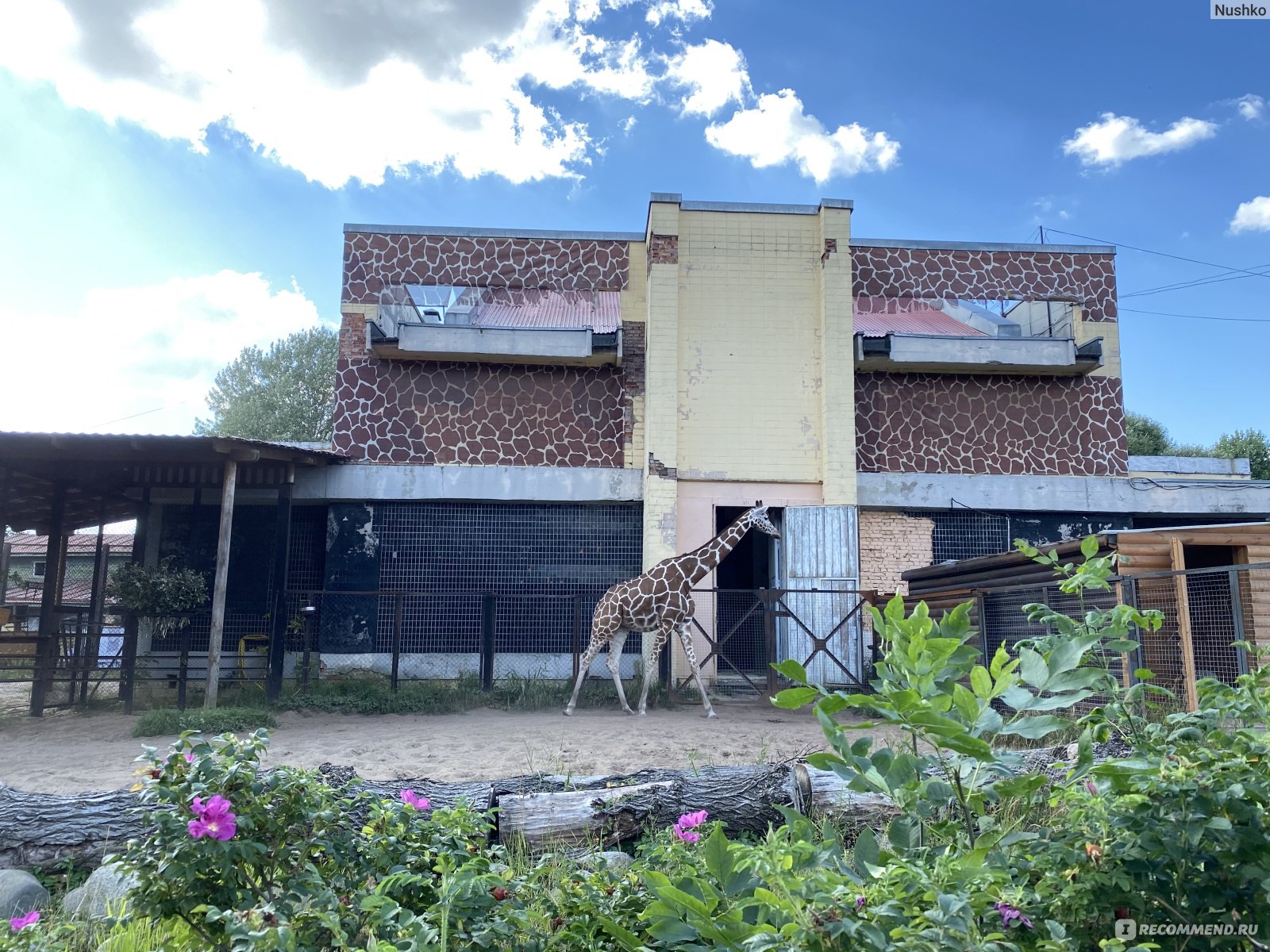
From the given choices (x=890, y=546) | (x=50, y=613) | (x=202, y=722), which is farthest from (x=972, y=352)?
(x=50, y=613)

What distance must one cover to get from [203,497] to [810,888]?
1415 cm

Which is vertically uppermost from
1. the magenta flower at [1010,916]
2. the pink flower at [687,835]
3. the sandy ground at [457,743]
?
the magenta flower at [1010,916]

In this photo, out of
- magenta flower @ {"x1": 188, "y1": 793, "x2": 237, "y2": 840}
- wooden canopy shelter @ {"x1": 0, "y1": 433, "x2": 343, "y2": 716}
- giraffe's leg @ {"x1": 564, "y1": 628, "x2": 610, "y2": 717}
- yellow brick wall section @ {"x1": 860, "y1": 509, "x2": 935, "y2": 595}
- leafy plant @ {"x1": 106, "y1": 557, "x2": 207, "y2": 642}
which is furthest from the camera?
yellow brick wall section @ {"x1": 860, "y1": 509, "x2": 935, "y2": 595}

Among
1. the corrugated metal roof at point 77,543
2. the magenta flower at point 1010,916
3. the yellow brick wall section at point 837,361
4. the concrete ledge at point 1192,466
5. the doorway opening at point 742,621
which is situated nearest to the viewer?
the magenta flower at point 1010,916

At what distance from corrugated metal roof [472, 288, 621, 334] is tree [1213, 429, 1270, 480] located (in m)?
23.9

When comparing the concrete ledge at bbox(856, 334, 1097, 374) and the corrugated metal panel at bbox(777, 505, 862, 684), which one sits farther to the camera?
the concrete ledge at bbox(856, 334, 1097, 374)

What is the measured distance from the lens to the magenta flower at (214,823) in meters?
2.42

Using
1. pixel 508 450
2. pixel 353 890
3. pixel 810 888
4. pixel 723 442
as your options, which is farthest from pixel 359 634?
pixel 810 888

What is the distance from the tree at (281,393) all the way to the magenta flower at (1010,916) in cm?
2861

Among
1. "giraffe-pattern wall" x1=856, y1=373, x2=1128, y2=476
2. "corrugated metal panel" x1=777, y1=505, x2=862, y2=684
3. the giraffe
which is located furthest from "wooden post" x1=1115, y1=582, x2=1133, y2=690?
"giraffe-pattern wall" x1=856, y1=373, x2=1128, y2=476

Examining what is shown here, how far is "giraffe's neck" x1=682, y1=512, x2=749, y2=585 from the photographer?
10664 mm

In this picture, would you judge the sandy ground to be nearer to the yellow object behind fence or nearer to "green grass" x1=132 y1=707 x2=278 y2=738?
"green grass" x1=132 y1=707 x2=278 y2=738

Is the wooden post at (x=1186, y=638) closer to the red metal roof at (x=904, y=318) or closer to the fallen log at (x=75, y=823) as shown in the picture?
the fallen log at (x=75, y=823)

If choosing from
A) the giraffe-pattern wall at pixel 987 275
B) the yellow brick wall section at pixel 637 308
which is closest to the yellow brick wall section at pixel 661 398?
the yellow brick wall section at pixel 637 308
